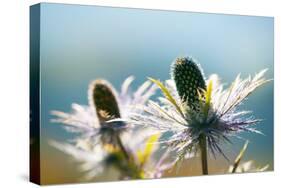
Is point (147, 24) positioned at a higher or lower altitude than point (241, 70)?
higher

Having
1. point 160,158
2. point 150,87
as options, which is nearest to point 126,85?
point 150,87

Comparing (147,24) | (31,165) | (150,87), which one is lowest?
(31,165)

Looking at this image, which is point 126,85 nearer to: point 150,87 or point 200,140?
point 150,87

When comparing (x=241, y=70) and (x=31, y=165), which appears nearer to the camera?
(x=31, y=165)

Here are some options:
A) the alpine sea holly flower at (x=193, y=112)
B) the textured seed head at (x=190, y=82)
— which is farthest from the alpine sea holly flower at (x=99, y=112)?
the textured seed head at (x=190, y=82)

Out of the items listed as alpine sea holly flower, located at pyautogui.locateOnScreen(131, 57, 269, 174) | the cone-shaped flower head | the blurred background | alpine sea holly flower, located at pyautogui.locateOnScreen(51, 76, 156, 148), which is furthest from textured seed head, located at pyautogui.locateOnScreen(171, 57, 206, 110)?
the cone-shaped flower head

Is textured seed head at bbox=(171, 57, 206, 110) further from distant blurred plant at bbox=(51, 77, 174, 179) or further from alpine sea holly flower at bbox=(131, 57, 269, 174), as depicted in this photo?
distant blurred plant at bbox=(51, 77, 174, 179)
